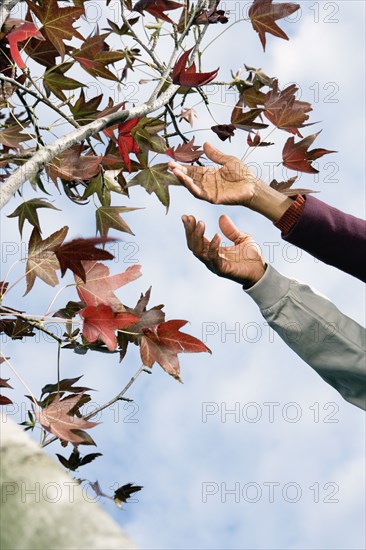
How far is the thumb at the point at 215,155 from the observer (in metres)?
1.96

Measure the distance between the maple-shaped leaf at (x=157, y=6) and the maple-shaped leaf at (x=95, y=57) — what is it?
0.21m

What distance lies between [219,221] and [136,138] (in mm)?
362

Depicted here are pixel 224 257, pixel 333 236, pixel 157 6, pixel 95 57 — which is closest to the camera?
pixel 333 236

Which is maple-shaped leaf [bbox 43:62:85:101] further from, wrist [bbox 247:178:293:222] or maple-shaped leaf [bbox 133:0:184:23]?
wrist [bbox 247:178:293:222]

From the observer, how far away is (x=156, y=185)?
2.15 m

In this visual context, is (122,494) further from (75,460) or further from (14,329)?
(14,329)

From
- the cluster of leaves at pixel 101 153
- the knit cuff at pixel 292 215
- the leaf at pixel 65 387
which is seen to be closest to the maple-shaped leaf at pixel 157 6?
the cluster of leaves at pixel 101 153

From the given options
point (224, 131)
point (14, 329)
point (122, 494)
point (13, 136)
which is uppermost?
point (224, 131)

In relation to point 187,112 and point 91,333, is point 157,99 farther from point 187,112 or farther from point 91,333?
point 91,333

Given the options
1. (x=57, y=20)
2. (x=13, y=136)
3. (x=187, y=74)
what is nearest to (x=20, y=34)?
(x=57, y=20)

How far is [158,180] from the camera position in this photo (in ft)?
7.02

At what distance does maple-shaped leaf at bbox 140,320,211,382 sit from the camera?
5.80 feet

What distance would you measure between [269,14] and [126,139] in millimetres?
700

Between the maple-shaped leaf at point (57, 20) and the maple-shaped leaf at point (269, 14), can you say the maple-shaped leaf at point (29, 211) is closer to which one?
the maple-shaped leaf at point (57, 20)
